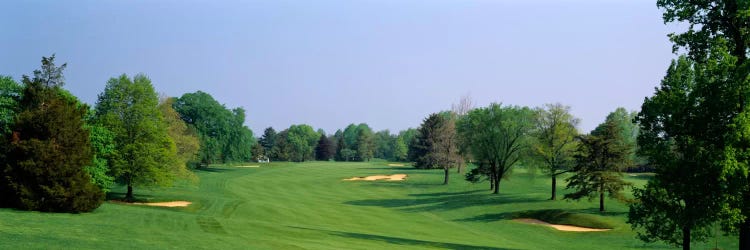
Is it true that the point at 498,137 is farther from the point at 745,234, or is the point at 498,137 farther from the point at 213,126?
the point at 213,126

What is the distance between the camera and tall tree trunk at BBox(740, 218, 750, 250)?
76.4 ft

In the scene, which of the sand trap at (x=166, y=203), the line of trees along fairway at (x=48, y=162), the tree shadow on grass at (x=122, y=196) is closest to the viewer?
the line of trees along fairway at (x=48, y=162)

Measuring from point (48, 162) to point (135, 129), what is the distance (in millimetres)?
17034

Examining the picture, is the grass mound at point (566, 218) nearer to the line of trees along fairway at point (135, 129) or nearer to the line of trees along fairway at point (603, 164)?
the line of trees along fairway at point (603, 164)

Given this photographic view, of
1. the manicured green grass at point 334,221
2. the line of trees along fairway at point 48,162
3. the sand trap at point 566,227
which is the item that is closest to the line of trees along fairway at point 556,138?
the manicured green grass at point 334,221

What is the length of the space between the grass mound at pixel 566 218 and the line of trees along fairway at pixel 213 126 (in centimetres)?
5767

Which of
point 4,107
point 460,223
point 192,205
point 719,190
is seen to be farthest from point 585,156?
point 4,107

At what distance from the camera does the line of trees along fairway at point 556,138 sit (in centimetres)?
5938

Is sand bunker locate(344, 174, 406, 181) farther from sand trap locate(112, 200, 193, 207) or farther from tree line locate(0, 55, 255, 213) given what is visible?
sand trap locate(112, 200, 193, 207)

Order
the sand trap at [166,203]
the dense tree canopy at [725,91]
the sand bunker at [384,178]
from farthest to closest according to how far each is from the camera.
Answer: the sand bunker at [384,178] → the sand trap at [166,203] → the dense tree canopy at [725,91]

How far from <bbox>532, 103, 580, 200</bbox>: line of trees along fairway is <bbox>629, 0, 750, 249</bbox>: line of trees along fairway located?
34.3 metres

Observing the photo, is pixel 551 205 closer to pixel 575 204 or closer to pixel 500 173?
pixel 575 204

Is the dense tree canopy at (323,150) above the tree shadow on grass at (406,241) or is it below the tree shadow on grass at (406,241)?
above

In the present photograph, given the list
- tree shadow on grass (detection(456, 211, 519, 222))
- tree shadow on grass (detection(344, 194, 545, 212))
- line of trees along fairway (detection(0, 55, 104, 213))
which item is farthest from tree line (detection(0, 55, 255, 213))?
tree shadow on grass (detection(456, 211, 519, 222))
